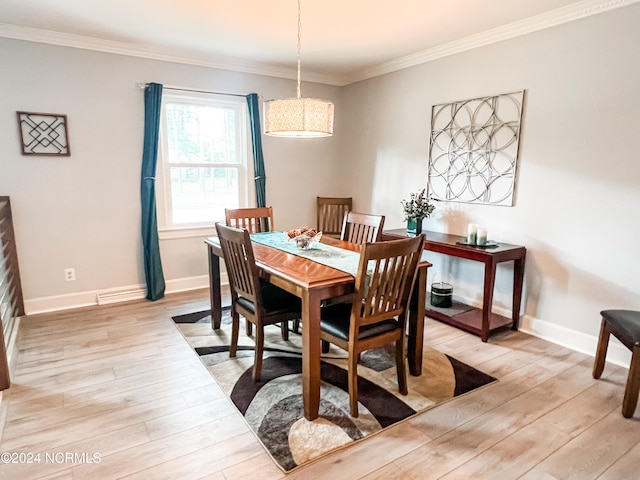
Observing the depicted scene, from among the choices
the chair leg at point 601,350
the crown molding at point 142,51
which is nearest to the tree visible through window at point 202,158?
the crown molding at point 142,51

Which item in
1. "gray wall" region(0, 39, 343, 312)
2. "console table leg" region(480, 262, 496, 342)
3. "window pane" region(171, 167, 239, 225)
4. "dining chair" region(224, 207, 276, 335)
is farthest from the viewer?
"window pane" region(171, 167, 239, 225)

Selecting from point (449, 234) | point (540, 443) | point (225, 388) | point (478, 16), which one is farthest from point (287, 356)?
point (478, 16)

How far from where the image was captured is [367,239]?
3.15 metres

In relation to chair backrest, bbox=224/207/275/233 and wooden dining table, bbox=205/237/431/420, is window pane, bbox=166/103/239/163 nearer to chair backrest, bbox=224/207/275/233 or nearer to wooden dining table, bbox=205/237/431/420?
chair backrest, bbox=224/207/275/233

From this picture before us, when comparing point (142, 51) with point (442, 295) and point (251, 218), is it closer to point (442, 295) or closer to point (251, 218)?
point (251, 218)

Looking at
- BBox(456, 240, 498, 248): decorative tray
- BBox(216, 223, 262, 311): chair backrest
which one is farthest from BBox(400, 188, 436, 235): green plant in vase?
BBox(216, 223, 262, 311): chair backrest

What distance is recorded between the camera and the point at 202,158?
4.23 metres

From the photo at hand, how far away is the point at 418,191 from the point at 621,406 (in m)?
2.48

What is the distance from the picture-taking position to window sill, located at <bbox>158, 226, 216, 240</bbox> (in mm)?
4082

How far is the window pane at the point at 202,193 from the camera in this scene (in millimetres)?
4160

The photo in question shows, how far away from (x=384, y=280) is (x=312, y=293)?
1.27 ft

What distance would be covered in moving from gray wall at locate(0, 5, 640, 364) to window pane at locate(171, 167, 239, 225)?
12.4 inches

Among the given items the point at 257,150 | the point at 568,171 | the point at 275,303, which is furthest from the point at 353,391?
the point at 257,150


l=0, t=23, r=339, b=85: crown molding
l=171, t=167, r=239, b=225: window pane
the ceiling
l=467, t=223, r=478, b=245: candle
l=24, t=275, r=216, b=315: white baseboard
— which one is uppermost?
the ceiling
